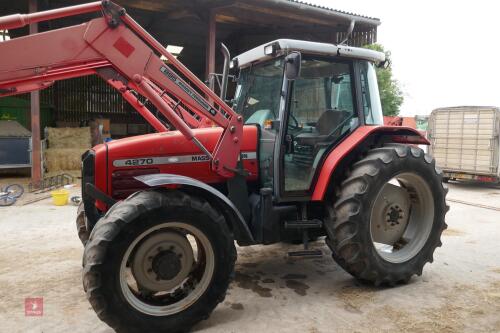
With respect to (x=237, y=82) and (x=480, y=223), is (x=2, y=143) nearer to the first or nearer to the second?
(x=237, y=82)

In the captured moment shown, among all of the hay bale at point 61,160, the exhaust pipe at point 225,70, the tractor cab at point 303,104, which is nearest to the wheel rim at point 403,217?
the tractor cab at point 303,104

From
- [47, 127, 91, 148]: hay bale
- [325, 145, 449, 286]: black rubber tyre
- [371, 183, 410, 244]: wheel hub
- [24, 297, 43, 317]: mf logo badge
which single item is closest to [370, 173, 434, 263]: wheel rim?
[371, 183, 410, 244]: wheel hub

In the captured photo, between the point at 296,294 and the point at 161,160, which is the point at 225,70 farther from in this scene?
the point at 296,294

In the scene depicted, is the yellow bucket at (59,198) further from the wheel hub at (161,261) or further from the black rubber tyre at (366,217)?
the black rubber tyre at (366,217)

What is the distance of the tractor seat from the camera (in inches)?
145

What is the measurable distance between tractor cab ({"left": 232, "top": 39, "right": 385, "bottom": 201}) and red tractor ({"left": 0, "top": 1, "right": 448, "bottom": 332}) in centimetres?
1

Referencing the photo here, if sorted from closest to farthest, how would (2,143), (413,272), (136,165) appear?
1. (136,165)
2. (413,272)
3. (2,143)

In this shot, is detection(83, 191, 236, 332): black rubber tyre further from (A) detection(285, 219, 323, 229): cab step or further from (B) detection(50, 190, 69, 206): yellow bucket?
(B) detection(50, 190, 69, 206): yellow bucket

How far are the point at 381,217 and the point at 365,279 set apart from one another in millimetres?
682

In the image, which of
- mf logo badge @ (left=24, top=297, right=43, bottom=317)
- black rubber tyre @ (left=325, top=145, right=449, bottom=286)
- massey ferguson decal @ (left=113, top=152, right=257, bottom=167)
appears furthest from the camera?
black rubber tyre @ (left=325, top=145, right=449, bottom=286)

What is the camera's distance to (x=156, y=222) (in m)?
2.79

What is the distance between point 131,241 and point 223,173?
991mm

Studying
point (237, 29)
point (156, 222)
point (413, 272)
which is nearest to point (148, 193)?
point (156, 222)

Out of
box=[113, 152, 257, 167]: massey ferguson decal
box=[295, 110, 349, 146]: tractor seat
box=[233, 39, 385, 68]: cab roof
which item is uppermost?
box=[233, 39, 385, 68]: cab roof
